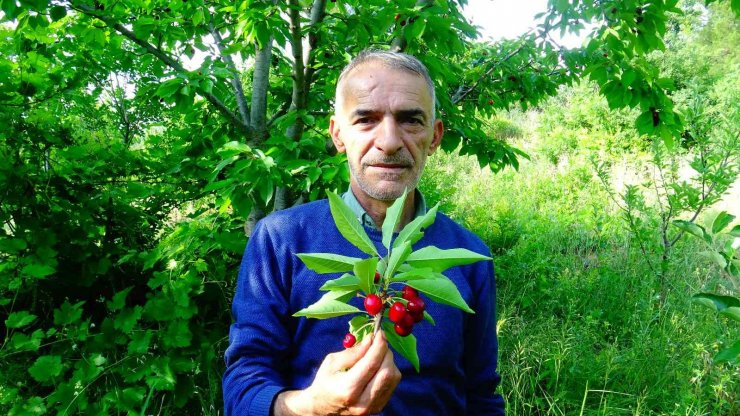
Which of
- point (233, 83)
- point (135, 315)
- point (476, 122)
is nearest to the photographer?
point (135, 315)

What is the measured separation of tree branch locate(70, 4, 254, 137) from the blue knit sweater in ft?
3.85

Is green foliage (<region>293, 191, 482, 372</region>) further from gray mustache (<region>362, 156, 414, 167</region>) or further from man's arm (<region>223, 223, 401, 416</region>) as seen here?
gray mustache (<region>362, 156, 414, 167</region>)

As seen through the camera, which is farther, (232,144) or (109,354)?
(109,354)

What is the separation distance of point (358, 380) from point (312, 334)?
53 centimetres

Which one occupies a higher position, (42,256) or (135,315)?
(42,256)

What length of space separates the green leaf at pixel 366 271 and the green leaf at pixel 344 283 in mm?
13

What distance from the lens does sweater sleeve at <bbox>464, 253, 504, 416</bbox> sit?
145cm

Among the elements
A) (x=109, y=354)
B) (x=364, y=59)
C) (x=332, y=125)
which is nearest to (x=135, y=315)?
(x=109, y=354)

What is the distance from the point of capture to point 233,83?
9.01 ft

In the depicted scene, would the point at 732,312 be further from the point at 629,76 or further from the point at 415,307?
Answer: the point at 629,76

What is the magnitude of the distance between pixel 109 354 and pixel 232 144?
1.13 metres

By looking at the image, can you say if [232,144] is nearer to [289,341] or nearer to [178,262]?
[178,262]

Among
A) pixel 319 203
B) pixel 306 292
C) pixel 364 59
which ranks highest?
pixel 364 59

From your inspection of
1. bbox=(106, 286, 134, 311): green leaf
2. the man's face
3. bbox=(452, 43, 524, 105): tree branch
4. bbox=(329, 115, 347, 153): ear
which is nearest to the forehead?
the man's face
